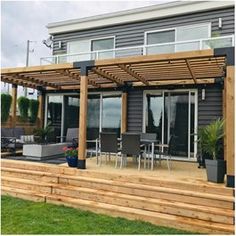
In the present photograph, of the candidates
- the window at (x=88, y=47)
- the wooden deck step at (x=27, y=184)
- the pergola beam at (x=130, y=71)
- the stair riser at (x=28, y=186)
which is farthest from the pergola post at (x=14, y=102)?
the pergola beam at (x=130, y=71)

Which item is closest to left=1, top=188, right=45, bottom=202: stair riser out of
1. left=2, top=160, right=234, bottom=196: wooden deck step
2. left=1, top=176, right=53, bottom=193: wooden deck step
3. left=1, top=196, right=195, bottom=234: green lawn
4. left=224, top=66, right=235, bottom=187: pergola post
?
left=1, top=176, right=53, bottom=193: wooden deck step

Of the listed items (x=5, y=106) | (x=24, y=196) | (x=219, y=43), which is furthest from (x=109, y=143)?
(x=5, y=106)

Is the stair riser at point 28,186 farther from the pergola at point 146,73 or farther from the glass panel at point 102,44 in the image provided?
the glass panel at point 102,44

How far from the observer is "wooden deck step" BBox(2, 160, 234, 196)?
4680mm

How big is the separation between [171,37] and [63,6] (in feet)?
14.3

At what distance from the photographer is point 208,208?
14.6ft

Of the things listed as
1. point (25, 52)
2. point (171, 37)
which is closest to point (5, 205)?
point (171, 37)

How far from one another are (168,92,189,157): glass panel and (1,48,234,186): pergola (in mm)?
519

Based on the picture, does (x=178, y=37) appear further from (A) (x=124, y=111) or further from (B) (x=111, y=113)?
(B) (x=111, y=113)

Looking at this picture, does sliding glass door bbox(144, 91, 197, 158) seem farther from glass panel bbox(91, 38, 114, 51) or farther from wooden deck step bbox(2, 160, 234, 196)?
wooden deck step bbox(2, 160, 234, 196)

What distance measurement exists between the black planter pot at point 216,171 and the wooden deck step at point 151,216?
39.4 inches

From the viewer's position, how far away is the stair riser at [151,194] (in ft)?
14.6

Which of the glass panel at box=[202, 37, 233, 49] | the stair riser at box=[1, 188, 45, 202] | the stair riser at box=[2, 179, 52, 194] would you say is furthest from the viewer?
the glass panel at box=[202, 37, 233, 49]

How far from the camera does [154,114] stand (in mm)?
8773
